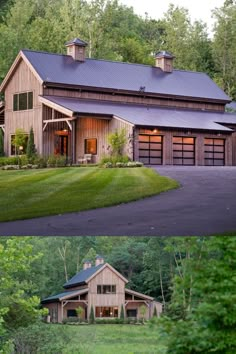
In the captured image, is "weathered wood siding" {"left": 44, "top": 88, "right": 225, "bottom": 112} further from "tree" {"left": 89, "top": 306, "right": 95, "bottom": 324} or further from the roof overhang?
"tree" {"left": 89, "top": 306, "right": 95, "bottom": 324}

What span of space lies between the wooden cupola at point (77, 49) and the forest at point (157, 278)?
6.84 ft

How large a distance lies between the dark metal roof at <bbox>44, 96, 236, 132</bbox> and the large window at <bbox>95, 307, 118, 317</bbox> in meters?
3.35

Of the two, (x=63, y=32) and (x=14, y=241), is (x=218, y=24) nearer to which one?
(x=63, y=32)

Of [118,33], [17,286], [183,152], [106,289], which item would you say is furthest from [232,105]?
[17,286]

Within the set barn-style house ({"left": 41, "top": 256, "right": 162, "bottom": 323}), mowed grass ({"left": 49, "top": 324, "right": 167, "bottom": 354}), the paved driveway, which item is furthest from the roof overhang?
the paved driveway

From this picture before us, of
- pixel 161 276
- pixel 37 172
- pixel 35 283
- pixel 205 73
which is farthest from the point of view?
pixel 35 283

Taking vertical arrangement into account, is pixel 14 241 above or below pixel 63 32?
below

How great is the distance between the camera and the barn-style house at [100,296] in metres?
7.60

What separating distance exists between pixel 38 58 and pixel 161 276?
3276mm

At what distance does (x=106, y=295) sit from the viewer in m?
8.07

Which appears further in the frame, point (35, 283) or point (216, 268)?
point (35, 283)

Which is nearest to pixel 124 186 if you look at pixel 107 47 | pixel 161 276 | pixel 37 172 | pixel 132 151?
pixel 132 151

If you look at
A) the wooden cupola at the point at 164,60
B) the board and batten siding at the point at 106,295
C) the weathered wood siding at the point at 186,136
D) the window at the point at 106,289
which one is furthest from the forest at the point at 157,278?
the wooden cupola at the point at 164,60

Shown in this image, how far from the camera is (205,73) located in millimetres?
5227
